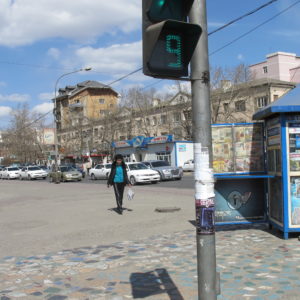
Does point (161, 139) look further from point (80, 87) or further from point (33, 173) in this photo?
point (80, 87)

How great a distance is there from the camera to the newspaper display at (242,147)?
8.23 meters

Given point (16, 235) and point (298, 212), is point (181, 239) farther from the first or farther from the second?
point (16, 235)

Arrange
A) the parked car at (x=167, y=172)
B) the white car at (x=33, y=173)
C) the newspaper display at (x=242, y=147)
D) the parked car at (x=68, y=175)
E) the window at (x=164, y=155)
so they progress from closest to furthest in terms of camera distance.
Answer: the newspaper display at (x=242, y=147) < the parked car at (x=167, y=172) < the parked car at (x=68, y=175) < the white car at (x=33, y=173) < the window at (x=164, y=155)

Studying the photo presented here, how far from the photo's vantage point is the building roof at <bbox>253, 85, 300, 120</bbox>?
22.2 ft

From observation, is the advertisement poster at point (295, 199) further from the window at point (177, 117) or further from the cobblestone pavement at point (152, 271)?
the window at point (177, 117)

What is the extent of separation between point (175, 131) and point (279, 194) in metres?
47.2

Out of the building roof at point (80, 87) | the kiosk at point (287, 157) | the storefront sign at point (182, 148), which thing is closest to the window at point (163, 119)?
the storefront sign at point (182, 148)

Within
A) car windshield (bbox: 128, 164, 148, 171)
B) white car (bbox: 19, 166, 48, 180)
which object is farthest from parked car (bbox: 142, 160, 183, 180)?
white car (bbox: 19, 166, 48, 180)

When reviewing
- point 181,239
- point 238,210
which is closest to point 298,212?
point 238,210

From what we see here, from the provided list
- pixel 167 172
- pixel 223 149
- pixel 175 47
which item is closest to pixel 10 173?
pixel 167 172

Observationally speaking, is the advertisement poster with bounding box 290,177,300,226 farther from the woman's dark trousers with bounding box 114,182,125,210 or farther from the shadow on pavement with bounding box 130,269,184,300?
the woman's dark trousers with bounding box 114,182,125,210

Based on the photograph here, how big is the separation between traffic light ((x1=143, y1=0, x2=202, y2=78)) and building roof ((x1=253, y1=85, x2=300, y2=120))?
13.0 feet

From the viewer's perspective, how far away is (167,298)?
4.50 meters

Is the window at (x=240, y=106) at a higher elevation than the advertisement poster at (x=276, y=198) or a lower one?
higher
